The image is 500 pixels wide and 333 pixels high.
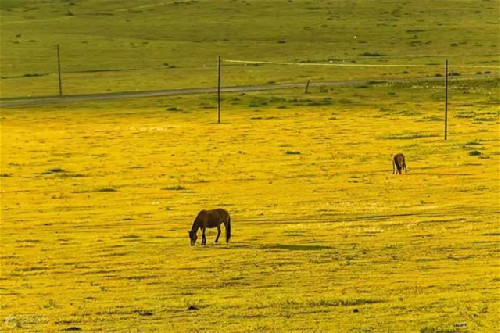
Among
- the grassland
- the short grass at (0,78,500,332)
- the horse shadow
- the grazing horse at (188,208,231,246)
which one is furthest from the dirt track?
the horse shadow

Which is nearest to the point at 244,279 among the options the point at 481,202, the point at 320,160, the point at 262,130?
the point at 481,202

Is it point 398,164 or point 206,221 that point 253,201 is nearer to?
point 398,164

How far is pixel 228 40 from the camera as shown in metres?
130

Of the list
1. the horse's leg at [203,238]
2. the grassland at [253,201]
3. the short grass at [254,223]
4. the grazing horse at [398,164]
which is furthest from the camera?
the grazing horse at [398,164]

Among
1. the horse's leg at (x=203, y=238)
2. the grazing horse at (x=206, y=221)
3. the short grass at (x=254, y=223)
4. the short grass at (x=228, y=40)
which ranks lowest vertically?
the short grass at (x=254, y=223)

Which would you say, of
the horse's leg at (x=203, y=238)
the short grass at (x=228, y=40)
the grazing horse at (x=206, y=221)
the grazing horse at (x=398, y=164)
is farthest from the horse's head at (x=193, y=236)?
the short grass at (x=228, y=40)

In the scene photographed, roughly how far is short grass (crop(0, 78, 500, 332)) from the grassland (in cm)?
9

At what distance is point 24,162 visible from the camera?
53469 millimetres

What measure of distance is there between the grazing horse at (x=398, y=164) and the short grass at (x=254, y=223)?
A: 0.40 meters

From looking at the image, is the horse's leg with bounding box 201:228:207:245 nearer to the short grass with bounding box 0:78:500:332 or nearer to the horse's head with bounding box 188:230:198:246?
the horse's head with bounding box 188:230:198:246

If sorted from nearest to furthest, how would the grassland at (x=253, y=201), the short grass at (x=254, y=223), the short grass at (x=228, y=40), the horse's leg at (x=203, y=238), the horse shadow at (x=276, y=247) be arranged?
the short grass at (x=254, y=223)
the grassland at (x=253, y=201)
the horse shadow at (x=276, y=247)
the horse's leg at (x=203, y=238)
the short grass at (x=228, y=40)

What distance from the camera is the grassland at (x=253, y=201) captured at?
76.5 ft

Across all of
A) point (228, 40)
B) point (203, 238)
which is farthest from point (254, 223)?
point (228, 40)

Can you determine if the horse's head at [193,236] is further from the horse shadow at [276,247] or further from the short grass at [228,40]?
the short grass at [228,40]
